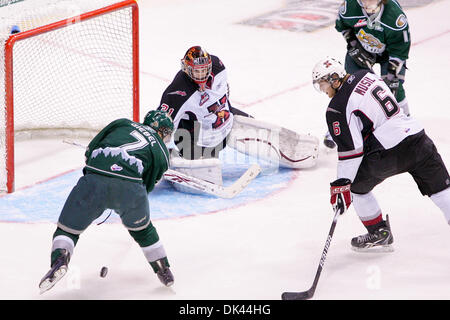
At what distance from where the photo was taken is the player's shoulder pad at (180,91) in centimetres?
576

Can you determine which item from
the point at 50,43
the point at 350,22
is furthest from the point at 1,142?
the point at 350,22

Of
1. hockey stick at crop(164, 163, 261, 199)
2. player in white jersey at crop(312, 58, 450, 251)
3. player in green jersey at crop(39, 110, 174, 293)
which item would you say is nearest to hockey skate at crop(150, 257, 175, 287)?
player in green jersey at crop(39, 110, 174, 293)

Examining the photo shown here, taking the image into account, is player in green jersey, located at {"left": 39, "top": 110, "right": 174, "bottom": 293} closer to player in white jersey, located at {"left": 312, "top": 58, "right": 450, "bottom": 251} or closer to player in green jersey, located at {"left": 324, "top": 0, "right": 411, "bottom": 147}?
player in white jersey, located at {"left": 312, "top": 58, "right": 450, "bottom": 251}

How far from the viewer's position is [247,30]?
9.11m

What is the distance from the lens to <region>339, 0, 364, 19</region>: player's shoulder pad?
6004mm

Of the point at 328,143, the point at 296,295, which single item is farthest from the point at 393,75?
the point at 296,295

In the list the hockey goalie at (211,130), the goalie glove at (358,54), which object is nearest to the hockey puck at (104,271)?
the hockey goalie at (211,130)

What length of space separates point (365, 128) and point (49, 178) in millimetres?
2297

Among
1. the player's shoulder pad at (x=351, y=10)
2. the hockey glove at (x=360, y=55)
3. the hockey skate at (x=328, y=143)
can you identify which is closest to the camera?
the player's shoulder pad at (x=351, y=10)

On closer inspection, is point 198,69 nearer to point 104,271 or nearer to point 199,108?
point 199,108

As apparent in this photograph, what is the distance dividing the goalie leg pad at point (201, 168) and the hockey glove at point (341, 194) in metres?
1.30

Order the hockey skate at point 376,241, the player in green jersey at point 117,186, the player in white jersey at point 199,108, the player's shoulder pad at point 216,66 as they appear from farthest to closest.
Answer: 1. the player's shoulder pad at point 216,66
2. the player in white jersey at point 199,108
3. the hockey skate at point 376,241
4. the player in green jersey at point 117,186

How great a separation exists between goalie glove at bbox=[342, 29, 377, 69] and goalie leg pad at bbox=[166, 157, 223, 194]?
117cm

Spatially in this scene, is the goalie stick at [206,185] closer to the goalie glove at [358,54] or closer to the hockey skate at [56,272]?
the goalie glove at [358,54]
